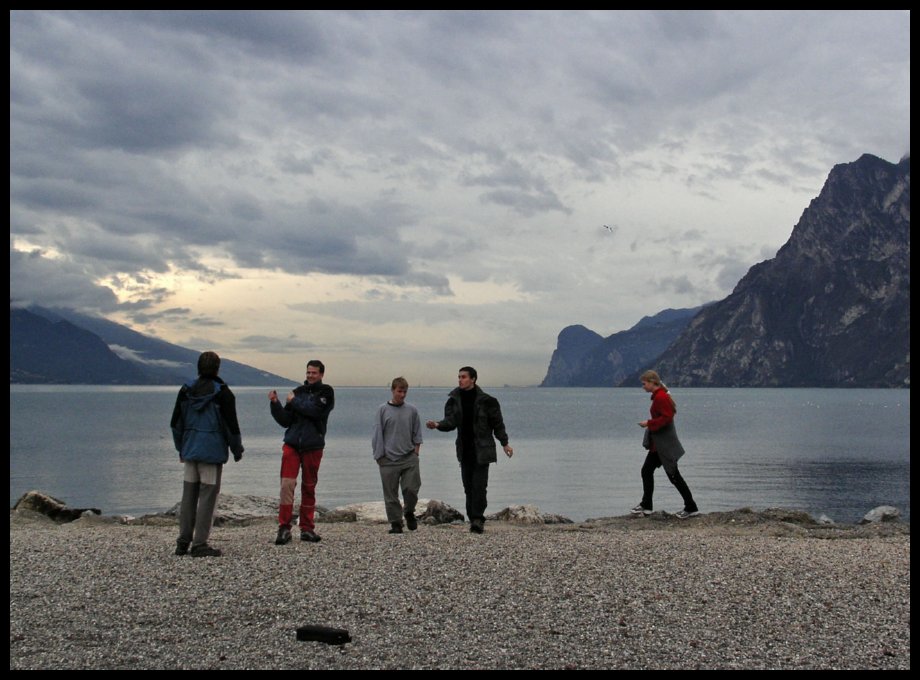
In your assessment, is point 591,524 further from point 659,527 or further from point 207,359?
point 207,359

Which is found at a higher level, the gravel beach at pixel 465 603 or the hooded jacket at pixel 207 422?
the hooded jacket at pixel 207 422

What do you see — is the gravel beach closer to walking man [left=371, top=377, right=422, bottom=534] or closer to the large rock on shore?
walking man [left=371, top=377, right=422, bottom=534]

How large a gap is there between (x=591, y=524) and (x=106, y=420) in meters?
96.7

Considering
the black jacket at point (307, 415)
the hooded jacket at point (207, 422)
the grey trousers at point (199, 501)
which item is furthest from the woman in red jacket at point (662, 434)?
the grey trousers at point (199, 501)

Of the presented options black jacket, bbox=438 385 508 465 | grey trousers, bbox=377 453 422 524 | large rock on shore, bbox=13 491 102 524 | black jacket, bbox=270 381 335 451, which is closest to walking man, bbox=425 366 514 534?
black jacket, bbox=438 385 508 465

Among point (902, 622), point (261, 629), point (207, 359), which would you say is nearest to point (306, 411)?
point (207, 359)

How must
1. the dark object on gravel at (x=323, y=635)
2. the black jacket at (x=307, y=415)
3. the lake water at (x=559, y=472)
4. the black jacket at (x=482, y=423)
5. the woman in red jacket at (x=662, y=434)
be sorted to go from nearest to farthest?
the dark object on gravel at (x=323, y=635) → the black jacket at (x=307, y=415) → the black jacket at (x=482, y=423) → the woman in red jacket at (x=662, y=434) → the lake water at (x=559, y=472)

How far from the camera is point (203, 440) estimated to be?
11.1 meters

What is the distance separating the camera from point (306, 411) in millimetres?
12312

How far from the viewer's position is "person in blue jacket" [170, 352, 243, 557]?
36.4ft

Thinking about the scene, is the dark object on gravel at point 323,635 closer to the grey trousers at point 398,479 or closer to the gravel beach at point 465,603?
the gravel beach at point 465,603

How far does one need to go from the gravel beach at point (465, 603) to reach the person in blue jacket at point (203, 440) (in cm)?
60

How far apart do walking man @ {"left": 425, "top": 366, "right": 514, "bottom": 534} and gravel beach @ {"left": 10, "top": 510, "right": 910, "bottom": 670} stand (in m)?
1.02

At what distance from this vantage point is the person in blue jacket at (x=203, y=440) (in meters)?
11.1
